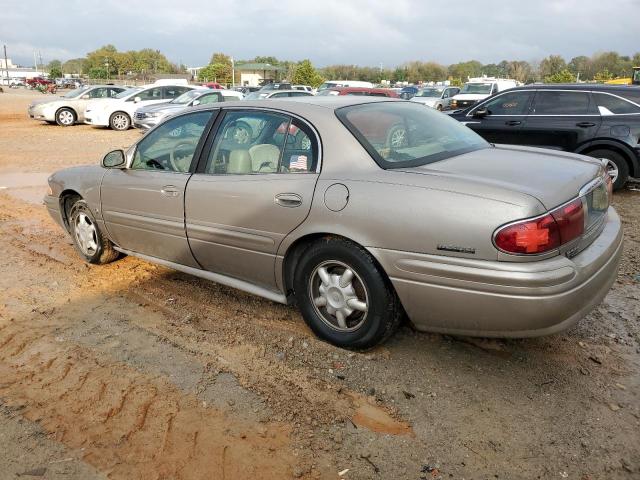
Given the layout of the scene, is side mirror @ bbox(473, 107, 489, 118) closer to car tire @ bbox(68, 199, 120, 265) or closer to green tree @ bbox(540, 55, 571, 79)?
car tire @ bbox(68, 199, 120, 265)

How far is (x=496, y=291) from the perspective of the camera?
2.69 meters

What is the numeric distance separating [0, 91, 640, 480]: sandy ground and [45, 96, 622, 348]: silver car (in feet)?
1.09

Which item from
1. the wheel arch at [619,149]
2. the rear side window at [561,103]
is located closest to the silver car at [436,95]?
the rear side window at [561,103]

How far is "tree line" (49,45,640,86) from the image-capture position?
229 ft

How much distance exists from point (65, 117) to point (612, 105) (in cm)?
1949

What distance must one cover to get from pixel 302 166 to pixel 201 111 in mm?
1192

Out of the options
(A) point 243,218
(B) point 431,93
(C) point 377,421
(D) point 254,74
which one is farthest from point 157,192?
(D) point 254,74

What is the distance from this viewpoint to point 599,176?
3375mm

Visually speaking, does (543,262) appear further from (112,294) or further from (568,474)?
(112,294)

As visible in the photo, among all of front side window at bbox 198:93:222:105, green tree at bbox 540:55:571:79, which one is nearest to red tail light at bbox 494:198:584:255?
front side window at bbox 198:93:222:105

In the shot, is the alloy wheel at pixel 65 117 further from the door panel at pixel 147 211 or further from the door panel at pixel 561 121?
the door panel at pixel 147 211

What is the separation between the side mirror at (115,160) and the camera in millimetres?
4531

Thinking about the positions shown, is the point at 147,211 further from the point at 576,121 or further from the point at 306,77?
the point at 306,77

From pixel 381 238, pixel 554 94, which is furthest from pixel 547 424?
pixel 554 94
